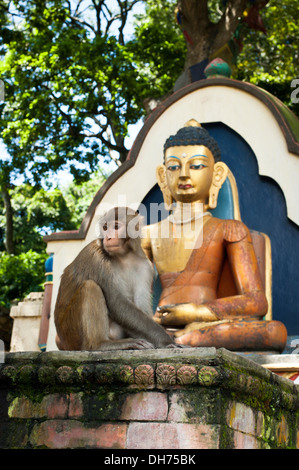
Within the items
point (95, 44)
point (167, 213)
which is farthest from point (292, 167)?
point (95, 44)

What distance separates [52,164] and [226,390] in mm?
12407

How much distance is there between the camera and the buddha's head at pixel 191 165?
25.2 ft

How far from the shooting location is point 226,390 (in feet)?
11.9

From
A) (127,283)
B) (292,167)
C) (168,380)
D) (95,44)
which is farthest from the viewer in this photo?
(95,44)

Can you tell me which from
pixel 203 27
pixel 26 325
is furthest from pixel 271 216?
pixel 203 27

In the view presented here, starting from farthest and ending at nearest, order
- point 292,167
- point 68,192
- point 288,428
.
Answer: point 68,192
point 292,167
point 288,428

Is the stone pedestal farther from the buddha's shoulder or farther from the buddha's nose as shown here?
the buddha's shoulder

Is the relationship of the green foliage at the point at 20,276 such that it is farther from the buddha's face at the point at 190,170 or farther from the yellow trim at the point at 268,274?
the yellow trim at the point at 268,274

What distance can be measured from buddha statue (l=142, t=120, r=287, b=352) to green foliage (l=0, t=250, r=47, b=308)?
8689 millimetres

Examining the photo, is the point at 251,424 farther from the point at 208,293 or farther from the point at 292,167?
the point at 292,167

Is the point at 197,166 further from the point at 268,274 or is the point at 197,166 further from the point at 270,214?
the point at 268,274

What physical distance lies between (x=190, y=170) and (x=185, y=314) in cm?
170

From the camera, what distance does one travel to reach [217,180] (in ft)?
26.1

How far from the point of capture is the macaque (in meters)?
4.64
